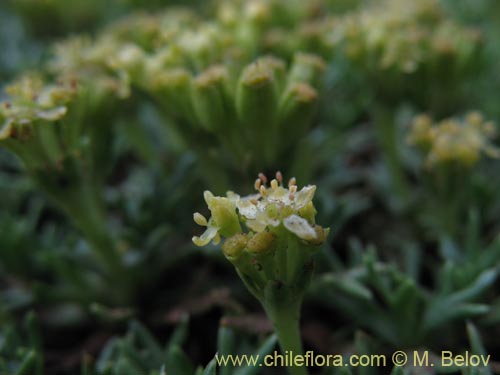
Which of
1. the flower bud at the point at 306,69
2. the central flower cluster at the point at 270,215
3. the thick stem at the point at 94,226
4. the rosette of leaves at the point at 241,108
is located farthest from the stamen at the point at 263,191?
the thick stem at the point at 94,226

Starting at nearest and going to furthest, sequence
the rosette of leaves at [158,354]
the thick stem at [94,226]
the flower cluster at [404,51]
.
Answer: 1. the rosette of leaves at [158,354]
2. the thick stem at [94,226]
3. the flower cluster at [404,51]

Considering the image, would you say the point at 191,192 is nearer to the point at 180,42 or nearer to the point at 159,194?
the point at 159,194

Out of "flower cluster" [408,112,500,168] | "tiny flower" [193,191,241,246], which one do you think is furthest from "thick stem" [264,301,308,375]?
"flower cluster" [408,112,500,168]

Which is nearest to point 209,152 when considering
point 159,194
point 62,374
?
point 159,194

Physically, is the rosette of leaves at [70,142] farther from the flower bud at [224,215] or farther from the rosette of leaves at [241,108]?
the flower bud at [224,215]

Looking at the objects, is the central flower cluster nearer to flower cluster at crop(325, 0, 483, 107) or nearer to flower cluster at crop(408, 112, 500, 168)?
flower cluster at crop(408, 112, 500, 168)

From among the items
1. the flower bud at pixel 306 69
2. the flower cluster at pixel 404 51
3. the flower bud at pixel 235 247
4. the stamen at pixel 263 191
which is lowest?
the flower bud at pixel 235 247
